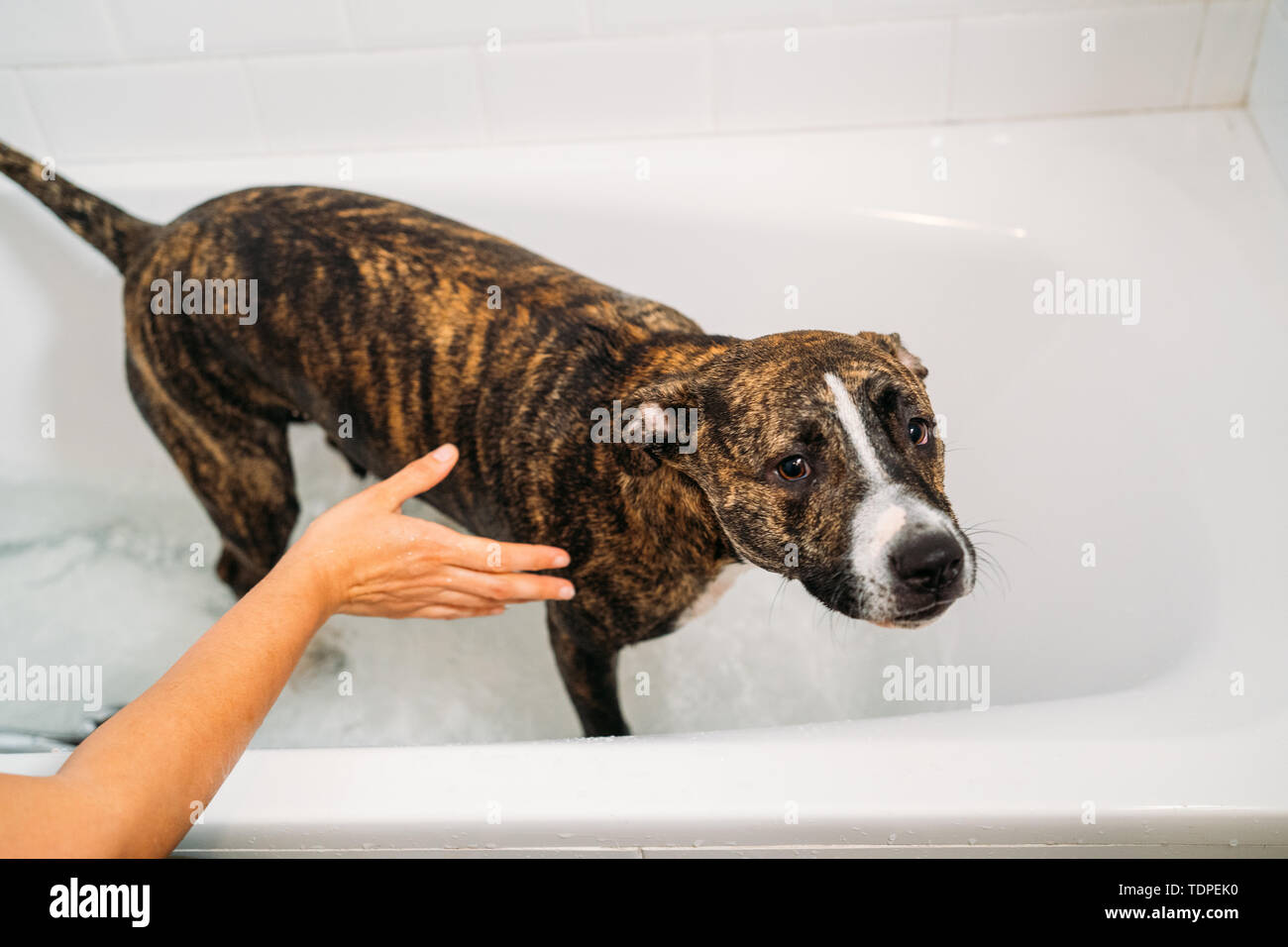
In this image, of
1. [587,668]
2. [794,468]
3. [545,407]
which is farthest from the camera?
[587,668]

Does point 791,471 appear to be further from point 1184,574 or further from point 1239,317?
point 1239,317

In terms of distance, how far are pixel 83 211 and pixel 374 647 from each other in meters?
0.96

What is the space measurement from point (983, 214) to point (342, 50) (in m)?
1.30

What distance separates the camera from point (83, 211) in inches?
64.6

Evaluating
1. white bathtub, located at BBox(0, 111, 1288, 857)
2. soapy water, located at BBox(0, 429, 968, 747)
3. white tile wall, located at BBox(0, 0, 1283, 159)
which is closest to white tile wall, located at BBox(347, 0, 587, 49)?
white tile wall, located at BBox(0, 0, 1283, 159)

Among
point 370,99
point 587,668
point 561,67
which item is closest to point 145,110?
point 370,99

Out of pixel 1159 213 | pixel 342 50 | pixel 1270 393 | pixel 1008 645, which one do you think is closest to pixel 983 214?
pixel 1159 213

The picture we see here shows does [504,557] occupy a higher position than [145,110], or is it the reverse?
[145,110]

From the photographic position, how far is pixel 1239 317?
4.78 feet

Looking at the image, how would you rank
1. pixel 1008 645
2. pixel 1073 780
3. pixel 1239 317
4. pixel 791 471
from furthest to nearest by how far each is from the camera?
1. pixel 1008 645
2. pixel 1239 317
3. pixel 791 471
4. pixel 1073 780

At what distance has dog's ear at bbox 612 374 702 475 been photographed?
4.01ft

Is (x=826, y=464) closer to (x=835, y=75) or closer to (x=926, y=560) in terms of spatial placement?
(x=926, y=560)

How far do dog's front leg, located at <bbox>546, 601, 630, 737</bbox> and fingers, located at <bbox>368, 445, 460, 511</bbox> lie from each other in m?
0.27

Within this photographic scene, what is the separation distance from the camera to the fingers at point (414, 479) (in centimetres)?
130
